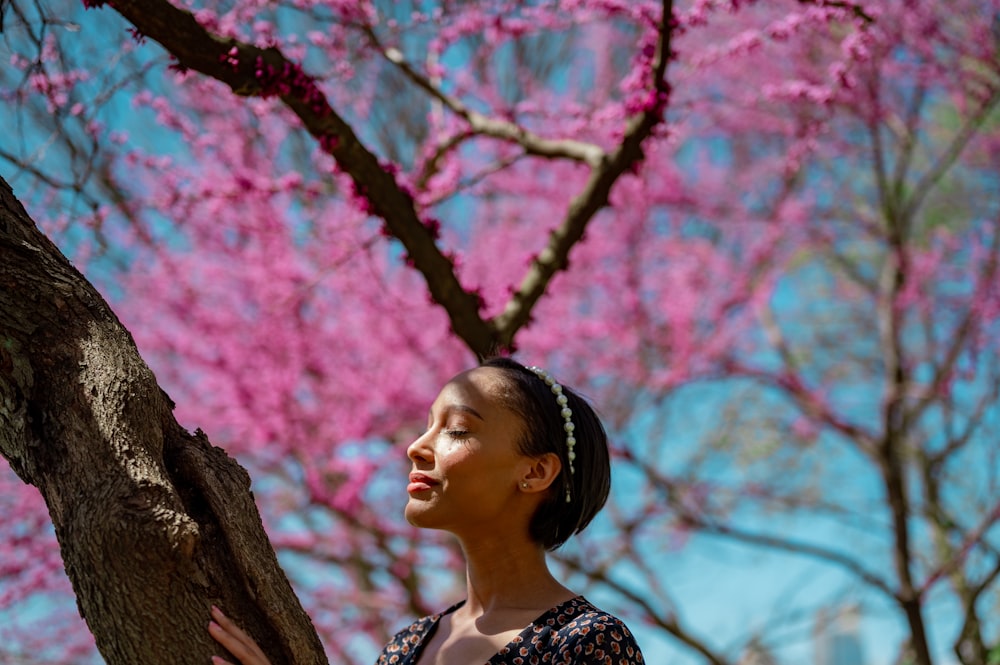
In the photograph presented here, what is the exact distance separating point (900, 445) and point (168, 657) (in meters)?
5.45

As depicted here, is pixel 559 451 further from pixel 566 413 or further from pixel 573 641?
pixel 573 641

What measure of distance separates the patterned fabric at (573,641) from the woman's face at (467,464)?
0.62ft

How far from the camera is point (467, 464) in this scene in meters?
1.78

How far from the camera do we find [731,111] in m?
7.30

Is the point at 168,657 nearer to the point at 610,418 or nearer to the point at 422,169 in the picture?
the point at 422,169

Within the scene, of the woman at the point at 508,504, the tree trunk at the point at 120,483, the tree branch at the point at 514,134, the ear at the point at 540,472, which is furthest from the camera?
the tree branch at the point at 514,134

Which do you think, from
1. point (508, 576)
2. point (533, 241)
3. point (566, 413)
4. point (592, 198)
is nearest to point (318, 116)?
point (592, 198)

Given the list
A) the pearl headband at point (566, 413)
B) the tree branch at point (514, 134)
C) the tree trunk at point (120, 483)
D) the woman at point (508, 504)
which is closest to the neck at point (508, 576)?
the woman at point (508, 504)

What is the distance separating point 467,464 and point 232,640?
0.50 metres

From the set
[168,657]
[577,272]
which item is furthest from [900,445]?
[168,657]

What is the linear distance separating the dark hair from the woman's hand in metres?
0.57

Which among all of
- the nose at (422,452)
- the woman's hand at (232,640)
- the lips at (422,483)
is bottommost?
the woman's hand at (232,640)

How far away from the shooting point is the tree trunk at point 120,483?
1.38 metres

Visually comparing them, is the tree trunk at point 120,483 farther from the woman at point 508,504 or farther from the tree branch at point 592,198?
the tree branch at point 592,198
